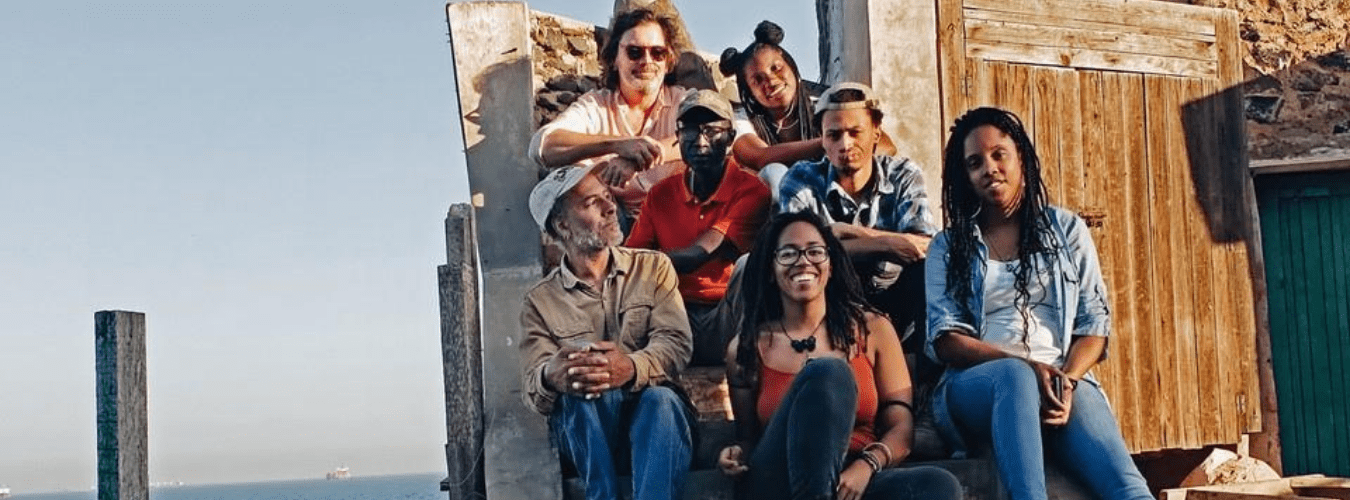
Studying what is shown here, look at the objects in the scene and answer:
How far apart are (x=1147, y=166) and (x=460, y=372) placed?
369cm

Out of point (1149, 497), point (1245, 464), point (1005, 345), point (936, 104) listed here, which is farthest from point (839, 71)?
point (1149, 497)

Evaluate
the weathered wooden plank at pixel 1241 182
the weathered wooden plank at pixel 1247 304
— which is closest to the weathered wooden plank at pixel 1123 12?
the weathered wooden plank at pixel 1241 182

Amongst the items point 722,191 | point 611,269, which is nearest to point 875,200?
point 722,191

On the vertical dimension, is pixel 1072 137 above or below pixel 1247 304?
above

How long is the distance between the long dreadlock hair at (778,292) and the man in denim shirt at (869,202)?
1.11 ft

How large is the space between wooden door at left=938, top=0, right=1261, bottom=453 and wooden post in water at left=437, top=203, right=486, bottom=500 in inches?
107

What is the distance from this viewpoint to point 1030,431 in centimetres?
439

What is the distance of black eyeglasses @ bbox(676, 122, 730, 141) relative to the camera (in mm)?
5625

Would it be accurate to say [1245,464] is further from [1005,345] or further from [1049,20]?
[1005,345]

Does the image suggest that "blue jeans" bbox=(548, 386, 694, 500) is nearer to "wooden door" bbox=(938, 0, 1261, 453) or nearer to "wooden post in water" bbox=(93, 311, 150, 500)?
"wooden post in water" bbox=(93, 311, 150, 500)

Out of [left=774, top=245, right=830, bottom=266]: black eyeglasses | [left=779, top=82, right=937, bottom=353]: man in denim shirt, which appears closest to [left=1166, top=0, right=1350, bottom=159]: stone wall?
[left=779, top=82, right=937, bottom=353]: man in denim shirt

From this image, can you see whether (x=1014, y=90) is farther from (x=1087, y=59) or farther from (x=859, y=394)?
(x=859, y=394)

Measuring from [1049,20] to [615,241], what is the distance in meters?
3.37

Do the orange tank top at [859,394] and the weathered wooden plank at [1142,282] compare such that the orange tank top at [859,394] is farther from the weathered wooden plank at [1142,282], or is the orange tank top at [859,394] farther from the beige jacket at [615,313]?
the weathered wooden plank at [1142,282]
